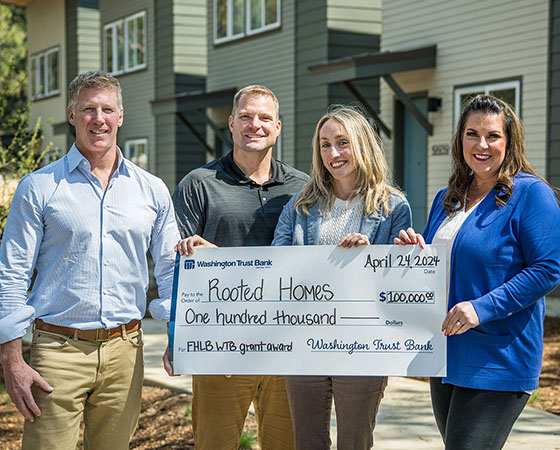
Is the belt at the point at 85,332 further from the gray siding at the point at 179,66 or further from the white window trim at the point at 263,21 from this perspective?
the gray siding at the point at 179,66

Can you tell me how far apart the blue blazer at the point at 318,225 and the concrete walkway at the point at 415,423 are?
2160 mm

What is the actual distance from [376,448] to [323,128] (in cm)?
257

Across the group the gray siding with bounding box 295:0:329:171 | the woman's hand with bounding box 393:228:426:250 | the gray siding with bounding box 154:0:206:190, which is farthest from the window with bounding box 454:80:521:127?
the gray siding with bounding box 154:0:206:190

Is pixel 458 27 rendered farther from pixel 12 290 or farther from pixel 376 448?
pixel 12 290

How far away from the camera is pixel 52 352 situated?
3398 millimetres

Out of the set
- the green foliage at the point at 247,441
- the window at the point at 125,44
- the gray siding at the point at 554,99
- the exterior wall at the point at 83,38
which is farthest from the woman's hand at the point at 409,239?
the exterior wall at the point at 83,38

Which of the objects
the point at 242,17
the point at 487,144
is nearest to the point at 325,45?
the point at 242,17

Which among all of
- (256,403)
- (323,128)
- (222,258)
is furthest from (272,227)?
(256,403)

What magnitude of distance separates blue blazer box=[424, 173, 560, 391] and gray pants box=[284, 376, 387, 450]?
1.49 ft

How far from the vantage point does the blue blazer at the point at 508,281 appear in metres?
3.13

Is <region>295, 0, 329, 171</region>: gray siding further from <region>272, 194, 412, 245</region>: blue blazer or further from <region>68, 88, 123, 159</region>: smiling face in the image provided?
<region>68, 88, 123, 159</region>: smiling face

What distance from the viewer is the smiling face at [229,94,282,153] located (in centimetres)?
402

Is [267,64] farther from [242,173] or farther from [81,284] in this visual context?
[81,284]

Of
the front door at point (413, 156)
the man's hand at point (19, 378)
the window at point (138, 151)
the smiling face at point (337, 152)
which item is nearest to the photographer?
the man's hand at point (19, 378)
